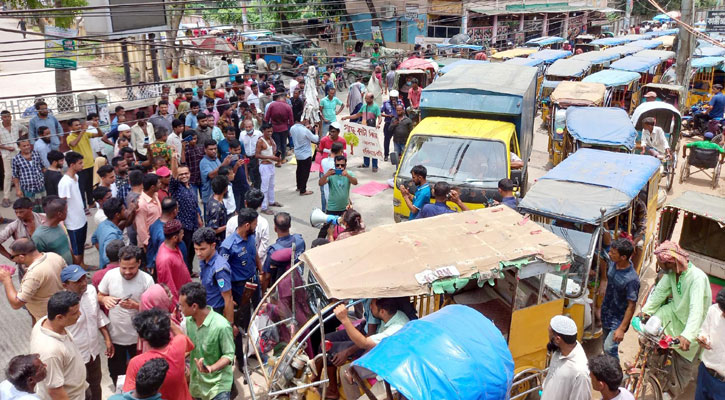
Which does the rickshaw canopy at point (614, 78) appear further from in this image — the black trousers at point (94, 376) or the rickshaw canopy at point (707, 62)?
the black trousers at point (94, 376)

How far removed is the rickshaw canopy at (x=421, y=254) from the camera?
4.34m

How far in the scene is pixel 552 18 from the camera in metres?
41.6

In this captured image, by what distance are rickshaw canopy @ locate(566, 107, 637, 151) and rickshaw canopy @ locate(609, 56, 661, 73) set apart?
8023mm

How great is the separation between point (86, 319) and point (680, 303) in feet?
17.2

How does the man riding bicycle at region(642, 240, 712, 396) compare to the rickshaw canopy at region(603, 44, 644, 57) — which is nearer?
the man riding bicycle at region(642, 240, 712, 396)

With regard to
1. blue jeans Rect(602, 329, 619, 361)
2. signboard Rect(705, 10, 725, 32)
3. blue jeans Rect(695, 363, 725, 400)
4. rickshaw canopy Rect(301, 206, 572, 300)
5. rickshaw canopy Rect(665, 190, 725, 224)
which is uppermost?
signboard Rect(705, 10, 725, 32)

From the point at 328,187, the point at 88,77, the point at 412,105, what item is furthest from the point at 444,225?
the point at 88,77

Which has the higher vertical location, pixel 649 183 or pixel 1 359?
pixel 649 183

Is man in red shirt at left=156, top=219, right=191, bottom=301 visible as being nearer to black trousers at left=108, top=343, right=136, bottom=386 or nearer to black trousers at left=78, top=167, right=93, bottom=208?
black trousers at left=108, top=343, right=136, bottom=386

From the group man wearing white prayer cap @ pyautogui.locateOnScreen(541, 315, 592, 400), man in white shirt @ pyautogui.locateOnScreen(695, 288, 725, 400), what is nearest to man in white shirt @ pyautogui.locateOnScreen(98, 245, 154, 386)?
man wearing white prayer cap @ pyautogui.locateOnScreen(541, 315, 592, 400)

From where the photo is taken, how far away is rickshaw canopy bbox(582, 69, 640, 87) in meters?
16.7

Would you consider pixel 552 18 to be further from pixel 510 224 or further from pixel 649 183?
pixel 510 224

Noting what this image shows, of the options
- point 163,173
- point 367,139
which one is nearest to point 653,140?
point 367,139

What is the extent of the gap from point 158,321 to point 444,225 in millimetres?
2632
